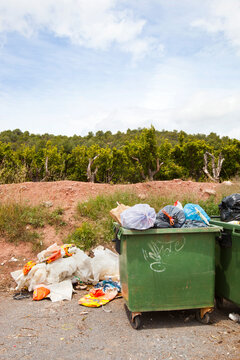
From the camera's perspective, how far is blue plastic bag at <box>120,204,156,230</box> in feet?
12.1

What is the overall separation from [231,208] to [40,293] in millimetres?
3001

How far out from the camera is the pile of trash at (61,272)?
4.92 metres

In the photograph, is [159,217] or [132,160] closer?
[159,217]

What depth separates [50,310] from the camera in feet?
14.2

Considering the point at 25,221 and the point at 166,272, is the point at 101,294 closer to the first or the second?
the point at 166,272

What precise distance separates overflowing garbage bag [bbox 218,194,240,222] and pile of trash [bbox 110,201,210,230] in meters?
0.45

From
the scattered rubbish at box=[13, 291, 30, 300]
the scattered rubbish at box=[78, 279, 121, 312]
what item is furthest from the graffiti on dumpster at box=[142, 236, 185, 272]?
the scattered rubbish at box=[13, 291, 30, 300]

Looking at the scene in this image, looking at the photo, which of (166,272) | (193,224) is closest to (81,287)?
(166,272)

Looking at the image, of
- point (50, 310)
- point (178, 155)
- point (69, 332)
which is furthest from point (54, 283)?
point (178, 155)

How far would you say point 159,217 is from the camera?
3.94 meters

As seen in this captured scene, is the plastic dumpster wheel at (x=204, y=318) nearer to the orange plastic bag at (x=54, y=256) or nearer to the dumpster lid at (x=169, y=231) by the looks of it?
the dumpster lid at (x=169, y=231)

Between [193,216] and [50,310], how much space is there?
2.26 meters

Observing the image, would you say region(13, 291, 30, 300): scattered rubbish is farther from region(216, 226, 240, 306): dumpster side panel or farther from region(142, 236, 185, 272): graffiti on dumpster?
region(216, 226, 240, 306): dumpster side panel

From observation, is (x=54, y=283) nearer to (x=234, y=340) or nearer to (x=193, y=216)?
(x=193, y=216)
